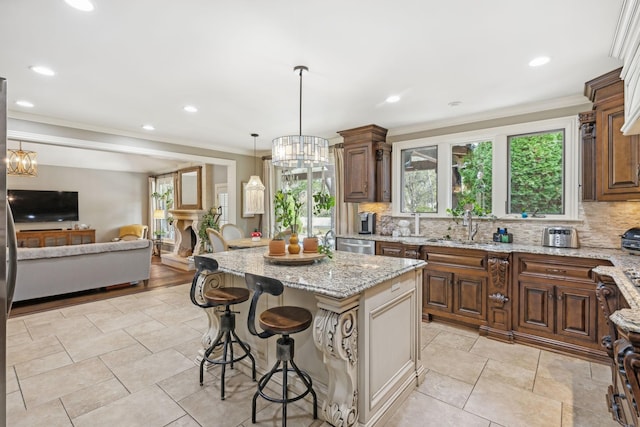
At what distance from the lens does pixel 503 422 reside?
6.74 ft

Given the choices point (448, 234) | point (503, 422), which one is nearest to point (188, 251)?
point (448, 234)

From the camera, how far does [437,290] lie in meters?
3.77

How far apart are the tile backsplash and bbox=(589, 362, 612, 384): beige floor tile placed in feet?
4.10

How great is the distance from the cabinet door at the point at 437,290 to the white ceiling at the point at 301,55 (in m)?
2.06

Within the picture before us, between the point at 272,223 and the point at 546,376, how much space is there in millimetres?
5102

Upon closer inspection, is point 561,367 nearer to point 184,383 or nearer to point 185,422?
point 185,422

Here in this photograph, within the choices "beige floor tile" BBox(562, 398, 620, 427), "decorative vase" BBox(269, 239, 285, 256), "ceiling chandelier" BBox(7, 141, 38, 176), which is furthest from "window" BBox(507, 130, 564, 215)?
"ceiling chandelier" BBox(7, 141, 38, 176)

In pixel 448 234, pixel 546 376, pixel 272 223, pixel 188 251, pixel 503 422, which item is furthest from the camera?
pixel 188 251

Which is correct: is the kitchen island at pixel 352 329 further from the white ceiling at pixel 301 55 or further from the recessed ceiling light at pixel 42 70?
the recessed ceiling light at pixel 42 70

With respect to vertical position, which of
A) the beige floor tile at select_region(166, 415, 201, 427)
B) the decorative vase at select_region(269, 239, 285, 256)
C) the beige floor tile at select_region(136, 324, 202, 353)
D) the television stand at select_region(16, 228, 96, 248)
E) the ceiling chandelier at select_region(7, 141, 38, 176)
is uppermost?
the ceiling chandelier at select_region(7, 141, 38, 176)

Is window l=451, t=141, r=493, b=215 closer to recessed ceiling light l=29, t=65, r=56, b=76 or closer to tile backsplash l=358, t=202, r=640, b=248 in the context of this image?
tile backsplash l=358, t=202, r=640, b=248

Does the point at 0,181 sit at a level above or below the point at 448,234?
above

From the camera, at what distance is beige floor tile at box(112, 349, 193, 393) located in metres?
2.52

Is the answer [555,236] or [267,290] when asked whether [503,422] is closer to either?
[267,290]
